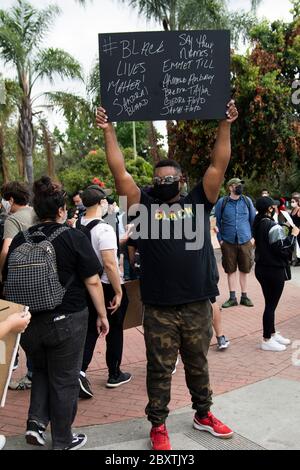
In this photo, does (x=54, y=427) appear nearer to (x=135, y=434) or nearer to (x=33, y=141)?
(x=135, y=434)

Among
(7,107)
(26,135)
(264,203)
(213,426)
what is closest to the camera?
(213,426)

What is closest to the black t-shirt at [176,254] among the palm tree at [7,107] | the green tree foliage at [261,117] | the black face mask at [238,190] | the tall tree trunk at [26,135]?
the black face mask at [238,190]

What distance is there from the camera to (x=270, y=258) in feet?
17.0

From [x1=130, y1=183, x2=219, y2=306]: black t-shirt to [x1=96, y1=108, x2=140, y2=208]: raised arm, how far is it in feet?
0.28

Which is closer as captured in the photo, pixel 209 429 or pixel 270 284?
pixel 209 429

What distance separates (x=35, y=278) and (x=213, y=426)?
1658 mm

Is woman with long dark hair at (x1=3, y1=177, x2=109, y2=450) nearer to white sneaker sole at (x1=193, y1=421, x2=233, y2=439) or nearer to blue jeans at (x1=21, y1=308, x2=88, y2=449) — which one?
blue jeans at (x1=21, y1=308, x2=88, y2=449)

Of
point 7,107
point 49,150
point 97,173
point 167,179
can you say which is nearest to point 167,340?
point 167,179

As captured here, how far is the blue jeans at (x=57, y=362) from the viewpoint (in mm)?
3121

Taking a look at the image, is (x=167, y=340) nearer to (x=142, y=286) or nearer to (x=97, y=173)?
(x=142, y=286)

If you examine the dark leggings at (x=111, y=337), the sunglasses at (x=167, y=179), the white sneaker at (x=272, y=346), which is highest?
the sunglasses at (x=167, y=179)

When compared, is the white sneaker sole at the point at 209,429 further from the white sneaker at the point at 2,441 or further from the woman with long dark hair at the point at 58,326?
the white sneaker at the point at 2,441

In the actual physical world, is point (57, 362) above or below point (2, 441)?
above

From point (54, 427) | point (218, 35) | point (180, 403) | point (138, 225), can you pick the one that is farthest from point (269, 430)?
point (218, 35)
